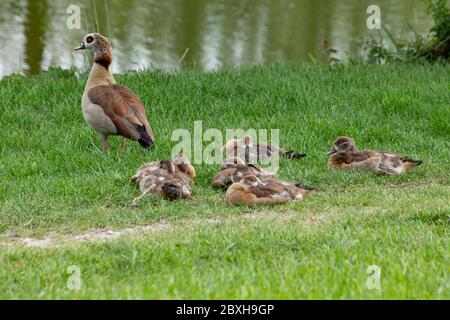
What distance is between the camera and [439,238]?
21.6 ft

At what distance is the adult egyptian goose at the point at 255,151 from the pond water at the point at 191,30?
6.44 metres

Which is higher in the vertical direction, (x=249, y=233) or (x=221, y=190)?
(x=221, y=190)

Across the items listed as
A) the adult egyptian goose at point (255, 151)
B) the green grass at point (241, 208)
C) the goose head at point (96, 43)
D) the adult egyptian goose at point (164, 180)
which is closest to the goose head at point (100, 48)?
the goose head at point (96, 43)

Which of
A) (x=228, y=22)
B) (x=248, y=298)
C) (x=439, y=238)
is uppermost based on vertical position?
(x=228, y=22)

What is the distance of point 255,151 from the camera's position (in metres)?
9.92

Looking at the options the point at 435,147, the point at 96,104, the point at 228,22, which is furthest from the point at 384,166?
the point at 228,22

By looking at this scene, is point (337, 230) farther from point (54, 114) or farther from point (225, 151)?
point (54, 114)

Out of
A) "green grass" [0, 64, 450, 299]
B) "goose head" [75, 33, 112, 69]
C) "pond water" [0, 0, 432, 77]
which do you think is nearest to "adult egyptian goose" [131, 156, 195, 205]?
"green grass" [0, 64, 450, 299]

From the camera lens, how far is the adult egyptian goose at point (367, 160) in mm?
9297

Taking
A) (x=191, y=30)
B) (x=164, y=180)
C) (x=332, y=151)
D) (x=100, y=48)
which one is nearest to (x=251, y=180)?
(x=164, y=180)

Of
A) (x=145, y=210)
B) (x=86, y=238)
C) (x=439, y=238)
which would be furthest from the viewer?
(x=145, y=210)

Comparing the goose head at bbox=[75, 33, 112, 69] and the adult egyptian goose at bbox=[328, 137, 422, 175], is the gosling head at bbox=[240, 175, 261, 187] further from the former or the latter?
the goose head at bbox=[75, 33, 112, 69]

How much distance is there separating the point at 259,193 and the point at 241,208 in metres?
0.25

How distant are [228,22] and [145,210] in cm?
1307
